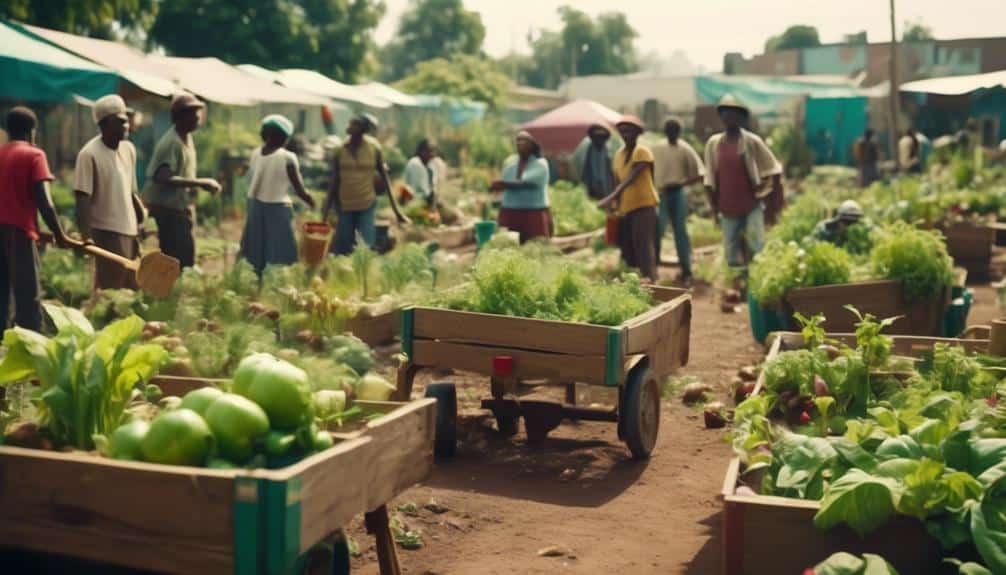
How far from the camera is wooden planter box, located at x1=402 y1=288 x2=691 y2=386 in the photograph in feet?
20.5

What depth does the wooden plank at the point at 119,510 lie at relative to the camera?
10.3ft

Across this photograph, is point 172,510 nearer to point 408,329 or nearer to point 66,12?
point 408,329

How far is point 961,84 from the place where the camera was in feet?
42.2

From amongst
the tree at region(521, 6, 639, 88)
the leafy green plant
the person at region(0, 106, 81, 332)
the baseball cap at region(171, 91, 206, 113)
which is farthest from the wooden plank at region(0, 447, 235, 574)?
the tree at region(521, 6, 639, 88)

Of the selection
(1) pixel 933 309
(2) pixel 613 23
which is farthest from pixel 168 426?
(2) pixel 613 23

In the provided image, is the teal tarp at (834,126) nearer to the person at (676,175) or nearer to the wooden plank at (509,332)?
the person at (676,175)

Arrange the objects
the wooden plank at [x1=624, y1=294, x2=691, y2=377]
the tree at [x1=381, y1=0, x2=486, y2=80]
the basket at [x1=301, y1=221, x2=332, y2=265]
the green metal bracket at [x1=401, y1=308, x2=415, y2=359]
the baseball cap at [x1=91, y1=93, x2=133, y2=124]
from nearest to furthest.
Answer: the wooden plank at [x1=624, y1=294, x2=691, y2=377] → the green metal bracket at [x1=401, y1=308, x2=415, y2=359] → the baseball cap at [x1=91, y1=93, x2=133, y2=124] → the basket at [x1=301, y1=221, x2=332, y2=265] → the tree at [x1=381, y1=0, x2=486, y2=80]

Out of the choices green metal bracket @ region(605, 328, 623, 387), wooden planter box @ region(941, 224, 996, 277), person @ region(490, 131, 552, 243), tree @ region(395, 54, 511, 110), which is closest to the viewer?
green metal bracket @ region(605, 328, 623, 387)

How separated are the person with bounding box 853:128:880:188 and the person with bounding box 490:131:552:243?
14.6 meters

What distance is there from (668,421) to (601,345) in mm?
1882

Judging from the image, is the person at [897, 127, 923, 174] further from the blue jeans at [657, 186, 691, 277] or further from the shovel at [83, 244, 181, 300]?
the shovel at [83, 244, 181, 300]

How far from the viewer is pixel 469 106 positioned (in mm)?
37344

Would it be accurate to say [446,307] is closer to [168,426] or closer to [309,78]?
[168,426]

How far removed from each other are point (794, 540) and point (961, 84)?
33.6 ft
